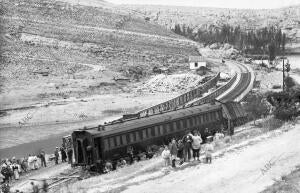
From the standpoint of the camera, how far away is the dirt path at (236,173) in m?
18.6

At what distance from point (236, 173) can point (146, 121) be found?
1201 cm

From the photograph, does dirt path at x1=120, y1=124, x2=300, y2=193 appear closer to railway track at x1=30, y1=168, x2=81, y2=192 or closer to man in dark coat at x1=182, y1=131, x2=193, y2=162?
man in dark coat at x1=182, y1=131, x2=193, y2=162

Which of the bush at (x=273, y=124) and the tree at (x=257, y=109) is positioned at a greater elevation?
the bush at (x=273, y=124)

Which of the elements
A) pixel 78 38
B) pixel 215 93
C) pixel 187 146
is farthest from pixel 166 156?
pixel 78 38

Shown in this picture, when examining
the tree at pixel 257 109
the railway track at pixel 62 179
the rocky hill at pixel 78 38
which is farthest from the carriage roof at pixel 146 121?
the rocky hill at pixel 78 38

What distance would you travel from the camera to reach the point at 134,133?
2998cm

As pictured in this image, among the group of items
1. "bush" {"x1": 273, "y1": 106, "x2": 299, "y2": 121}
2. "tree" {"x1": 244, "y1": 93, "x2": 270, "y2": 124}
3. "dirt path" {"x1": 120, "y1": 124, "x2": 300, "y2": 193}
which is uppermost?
"dirt path" {"x1": 120, "y1": 124, "x2": 300, "y2": 193}

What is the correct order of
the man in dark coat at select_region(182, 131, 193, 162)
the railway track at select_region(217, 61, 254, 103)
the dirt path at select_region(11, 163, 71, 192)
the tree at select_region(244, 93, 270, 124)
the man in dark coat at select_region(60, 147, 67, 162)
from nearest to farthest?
1. the man in dark coat at select_region(182, 131, 193, 162)
2. the dirt path at select_region(11, 163, 71, 192)
3. the man in dark coat at select_region(60, 147, 67, 162)
4. the tree at select_region(244, 93, 270, 124)
5. the railway track at select_region(217, 61, 254, 103)

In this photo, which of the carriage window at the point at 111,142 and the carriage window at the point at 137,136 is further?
the carriage window at the point at 137,136

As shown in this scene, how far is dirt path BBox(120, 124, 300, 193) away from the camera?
1864 cm

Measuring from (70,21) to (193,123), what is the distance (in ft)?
375

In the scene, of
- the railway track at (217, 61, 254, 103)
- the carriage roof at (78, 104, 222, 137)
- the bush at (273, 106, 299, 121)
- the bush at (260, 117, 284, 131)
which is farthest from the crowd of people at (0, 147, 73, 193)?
the railway track at (217, 61, 254, 103)

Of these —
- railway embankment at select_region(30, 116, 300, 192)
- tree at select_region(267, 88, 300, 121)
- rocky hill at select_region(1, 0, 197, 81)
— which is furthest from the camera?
rocky hill at select_region(1, 0, 197, 81)

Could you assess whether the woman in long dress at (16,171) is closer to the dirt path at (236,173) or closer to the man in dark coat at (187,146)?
the man in dark coat at (187,146)
